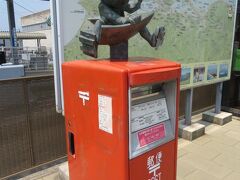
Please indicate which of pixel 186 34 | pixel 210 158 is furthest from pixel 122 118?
pixel 210 158

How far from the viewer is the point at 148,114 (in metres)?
1.64

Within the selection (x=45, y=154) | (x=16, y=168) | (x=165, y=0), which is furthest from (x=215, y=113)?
(x=16, y=168)

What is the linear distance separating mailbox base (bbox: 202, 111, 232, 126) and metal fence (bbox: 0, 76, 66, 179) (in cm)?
287

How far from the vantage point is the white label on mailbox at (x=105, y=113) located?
4.88 ft

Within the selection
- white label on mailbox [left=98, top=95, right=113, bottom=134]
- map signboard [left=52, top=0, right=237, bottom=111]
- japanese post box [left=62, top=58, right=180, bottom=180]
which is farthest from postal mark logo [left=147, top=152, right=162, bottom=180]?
map signboard [left=52, top=0, right=237, bottom=111]

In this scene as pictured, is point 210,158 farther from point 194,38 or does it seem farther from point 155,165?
point 155,165

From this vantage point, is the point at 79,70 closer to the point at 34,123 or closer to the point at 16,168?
the point at 34,123

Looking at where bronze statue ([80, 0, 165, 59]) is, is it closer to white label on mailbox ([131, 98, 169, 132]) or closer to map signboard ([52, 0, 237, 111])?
white label on mailbox ([131, 98, 169, 132])

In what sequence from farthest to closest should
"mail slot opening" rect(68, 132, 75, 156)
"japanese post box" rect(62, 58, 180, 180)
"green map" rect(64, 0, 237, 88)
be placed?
"green map" rect(64, 0, 237, 88), "mail slot opening" rect(68, 132, 75, 156), "japanese post box" rect(62, 58, 180, 180)

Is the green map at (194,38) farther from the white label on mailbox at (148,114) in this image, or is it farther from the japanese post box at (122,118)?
the white label on mailbox at (148,114)

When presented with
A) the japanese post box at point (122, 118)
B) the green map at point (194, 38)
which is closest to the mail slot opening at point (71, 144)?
the japanese post box at point (122, 118)

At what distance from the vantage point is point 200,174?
9.95 ft

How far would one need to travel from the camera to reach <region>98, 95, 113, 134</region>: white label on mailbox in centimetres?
149

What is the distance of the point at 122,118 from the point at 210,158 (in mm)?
2475
